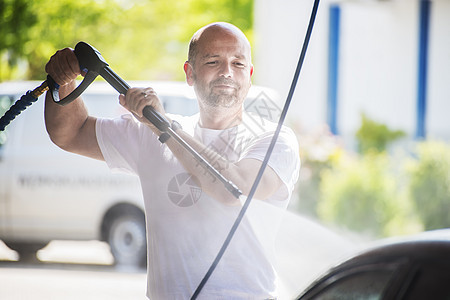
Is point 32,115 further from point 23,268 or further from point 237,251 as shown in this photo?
point 237,251

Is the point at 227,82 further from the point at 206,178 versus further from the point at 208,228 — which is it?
the point at 208,228

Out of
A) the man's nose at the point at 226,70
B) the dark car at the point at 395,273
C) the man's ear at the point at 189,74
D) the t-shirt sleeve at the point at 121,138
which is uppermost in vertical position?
the man's ear at the point at 189,74

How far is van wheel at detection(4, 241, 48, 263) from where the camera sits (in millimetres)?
3838

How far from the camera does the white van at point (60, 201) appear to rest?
3.86 m

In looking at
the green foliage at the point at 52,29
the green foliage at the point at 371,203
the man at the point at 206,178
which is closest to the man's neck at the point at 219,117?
the man at the point at 206,178

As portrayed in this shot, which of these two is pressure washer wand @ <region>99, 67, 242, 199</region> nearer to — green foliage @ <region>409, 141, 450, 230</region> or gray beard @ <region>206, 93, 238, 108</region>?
gray beard @ <region>206, 93, 238, 108</region>

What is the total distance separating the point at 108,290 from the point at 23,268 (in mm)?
601

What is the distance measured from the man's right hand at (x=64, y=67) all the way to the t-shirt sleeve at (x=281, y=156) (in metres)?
0.43

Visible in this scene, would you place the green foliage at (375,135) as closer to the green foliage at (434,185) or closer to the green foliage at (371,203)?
the green foliage at (371,203)

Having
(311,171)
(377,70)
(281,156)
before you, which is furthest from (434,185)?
(281,156)

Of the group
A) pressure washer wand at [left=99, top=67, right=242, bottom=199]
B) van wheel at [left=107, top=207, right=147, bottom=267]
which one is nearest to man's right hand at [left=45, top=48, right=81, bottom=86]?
pressure washer wand at [left=99, top=67, right=242, bottom=199]

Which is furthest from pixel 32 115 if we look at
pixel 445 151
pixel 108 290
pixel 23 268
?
pixel 445 151

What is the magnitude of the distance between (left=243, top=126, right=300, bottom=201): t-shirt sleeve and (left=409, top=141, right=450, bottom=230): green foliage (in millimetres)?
4027

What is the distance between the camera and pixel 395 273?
4.35 ft
